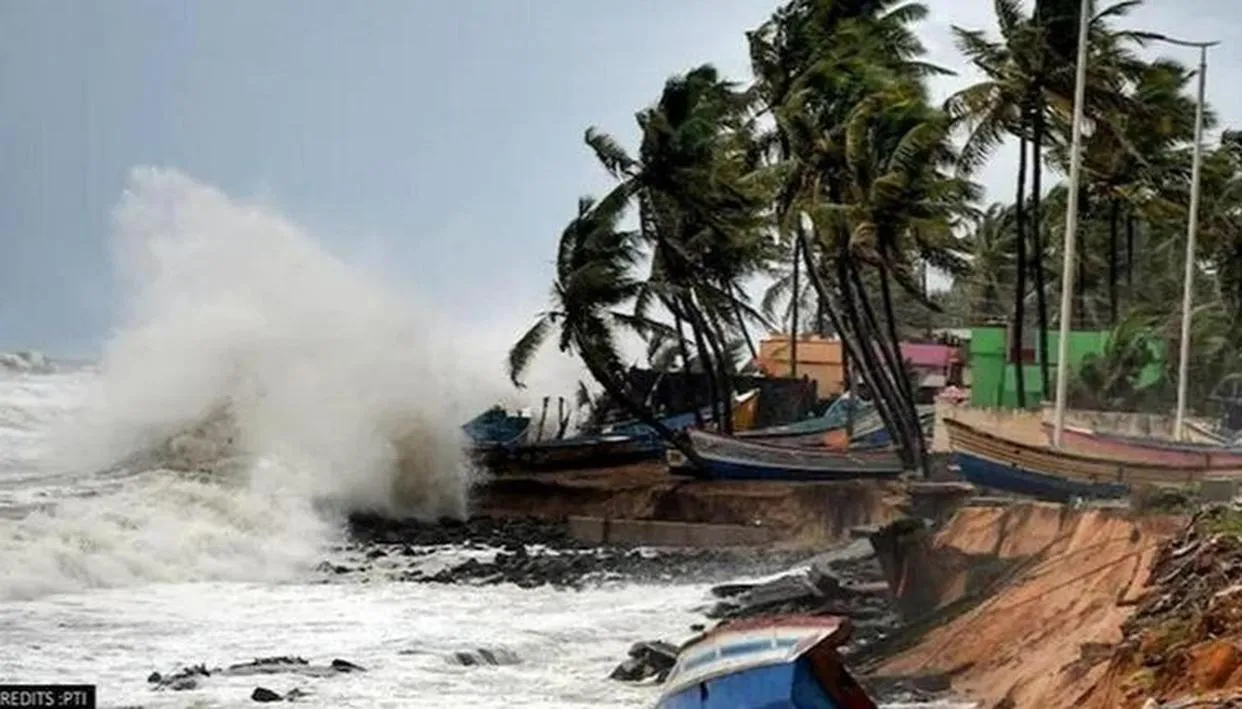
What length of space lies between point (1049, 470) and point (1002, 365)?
642 inches

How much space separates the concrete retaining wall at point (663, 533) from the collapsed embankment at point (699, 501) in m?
0.52

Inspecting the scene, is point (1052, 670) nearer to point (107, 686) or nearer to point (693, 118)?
point (107, 686)

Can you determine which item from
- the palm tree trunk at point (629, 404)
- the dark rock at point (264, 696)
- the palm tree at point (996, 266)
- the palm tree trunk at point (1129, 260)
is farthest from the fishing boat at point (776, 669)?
the palm tree at point (996, 266)

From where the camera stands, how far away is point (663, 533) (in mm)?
28688

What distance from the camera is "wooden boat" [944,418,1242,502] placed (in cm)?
1992

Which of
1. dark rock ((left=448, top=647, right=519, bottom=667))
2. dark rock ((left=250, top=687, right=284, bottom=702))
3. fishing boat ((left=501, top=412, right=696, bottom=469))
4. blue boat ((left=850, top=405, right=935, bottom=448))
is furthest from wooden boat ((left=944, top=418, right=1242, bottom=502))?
fishing boat ((left=501, top=412, right=696, bottom=469))

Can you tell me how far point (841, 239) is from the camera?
93.5 ft

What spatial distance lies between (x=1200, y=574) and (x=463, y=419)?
101ft

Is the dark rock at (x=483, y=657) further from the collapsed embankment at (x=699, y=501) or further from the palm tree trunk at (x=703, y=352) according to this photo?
the palm tree trunk at (x=703, y=352)

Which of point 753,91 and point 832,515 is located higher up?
point 753,91

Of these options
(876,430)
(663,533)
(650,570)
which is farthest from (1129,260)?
(650,570)

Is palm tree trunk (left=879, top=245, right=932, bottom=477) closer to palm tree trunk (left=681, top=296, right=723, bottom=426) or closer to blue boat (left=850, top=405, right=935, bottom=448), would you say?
blue boat (left=850, top=405, right=935, bottom=448)

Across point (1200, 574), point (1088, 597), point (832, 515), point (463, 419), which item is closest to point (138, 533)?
point (832, 515)

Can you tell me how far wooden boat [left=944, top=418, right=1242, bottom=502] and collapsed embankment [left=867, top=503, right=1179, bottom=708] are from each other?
2.56 m
